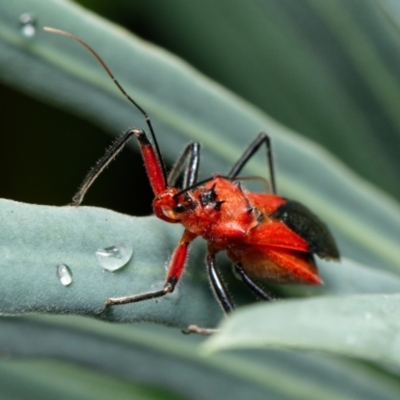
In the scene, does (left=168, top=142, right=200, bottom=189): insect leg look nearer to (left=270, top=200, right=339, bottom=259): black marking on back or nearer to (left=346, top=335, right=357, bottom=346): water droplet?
(left=270, top=200, right=339, bottom=259): black marking on back

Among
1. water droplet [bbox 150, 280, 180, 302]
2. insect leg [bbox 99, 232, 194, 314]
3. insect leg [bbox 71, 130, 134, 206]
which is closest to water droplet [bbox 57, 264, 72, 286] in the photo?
insect leg [bbox 99, 232, 194, 314]

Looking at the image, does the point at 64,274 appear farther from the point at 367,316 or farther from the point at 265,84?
the point at 265,84

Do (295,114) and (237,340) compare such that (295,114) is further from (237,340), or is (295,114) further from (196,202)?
(237,340)

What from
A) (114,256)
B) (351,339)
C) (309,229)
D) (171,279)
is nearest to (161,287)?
(171,279)

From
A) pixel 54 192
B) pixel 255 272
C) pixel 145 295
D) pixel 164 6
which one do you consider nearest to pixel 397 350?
pixel 145 295

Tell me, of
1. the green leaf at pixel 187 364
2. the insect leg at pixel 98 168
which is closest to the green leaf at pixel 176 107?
the insect leg at pixel 98 168

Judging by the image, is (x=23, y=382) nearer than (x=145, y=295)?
No

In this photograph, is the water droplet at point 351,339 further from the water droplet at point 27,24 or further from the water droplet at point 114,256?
the water droplet at point 27,24

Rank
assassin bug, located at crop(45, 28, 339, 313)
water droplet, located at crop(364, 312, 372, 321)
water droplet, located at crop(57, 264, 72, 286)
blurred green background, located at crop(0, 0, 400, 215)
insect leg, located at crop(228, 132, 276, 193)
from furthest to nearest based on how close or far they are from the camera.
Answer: blurred green background, located at crop(0, 0, 400, 215)
insect leg, located at crop(228, 132, 276, 193)
assassin bug, located at crop(45, 28, 339, 313)
water droplet, located at crop(57, 264, 72, 286)
water droplet, located at crop(364, 312, 372, 321)
